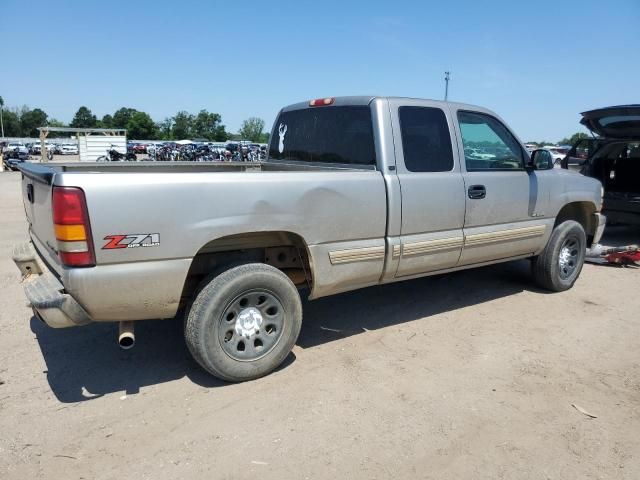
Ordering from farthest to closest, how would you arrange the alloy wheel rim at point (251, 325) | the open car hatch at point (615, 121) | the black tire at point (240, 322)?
1. the open car hatch at point (615, 121)
2. the alloy wheel rim at point (251, 325)
3. the black tire at point (240, 322)

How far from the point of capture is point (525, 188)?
4898mm

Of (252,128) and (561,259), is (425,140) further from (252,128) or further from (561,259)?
(252,128)

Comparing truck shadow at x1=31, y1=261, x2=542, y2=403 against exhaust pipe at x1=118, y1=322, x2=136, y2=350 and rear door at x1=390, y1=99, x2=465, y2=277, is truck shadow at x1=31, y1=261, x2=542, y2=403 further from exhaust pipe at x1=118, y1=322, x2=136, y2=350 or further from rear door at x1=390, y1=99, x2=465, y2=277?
rear door at x1=390, y1=99, x2=465, y2=277

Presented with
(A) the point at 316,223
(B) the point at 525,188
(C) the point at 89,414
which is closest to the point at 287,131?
(A) the point at 316,223

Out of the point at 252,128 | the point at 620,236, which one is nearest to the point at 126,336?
the point at 620,236

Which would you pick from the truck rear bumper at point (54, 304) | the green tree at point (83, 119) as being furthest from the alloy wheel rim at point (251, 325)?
the green tree at point (83, 119)

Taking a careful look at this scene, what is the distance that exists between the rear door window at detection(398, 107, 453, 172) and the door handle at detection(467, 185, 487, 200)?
0.28 meters

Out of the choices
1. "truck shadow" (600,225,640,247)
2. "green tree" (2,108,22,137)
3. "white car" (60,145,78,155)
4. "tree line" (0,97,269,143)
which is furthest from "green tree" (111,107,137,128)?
"truck shadow" (600,225,640,247)

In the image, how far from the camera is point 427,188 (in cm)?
409

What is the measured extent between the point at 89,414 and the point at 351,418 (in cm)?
160

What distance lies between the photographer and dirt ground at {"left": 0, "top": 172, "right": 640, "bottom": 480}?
104 inches

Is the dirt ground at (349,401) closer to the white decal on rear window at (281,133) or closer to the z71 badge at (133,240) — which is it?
the z71 badge at (133,240)

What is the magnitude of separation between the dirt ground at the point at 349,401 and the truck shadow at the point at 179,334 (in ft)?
0.06

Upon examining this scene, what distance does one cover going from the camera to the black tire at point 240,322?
3219 millimetres
